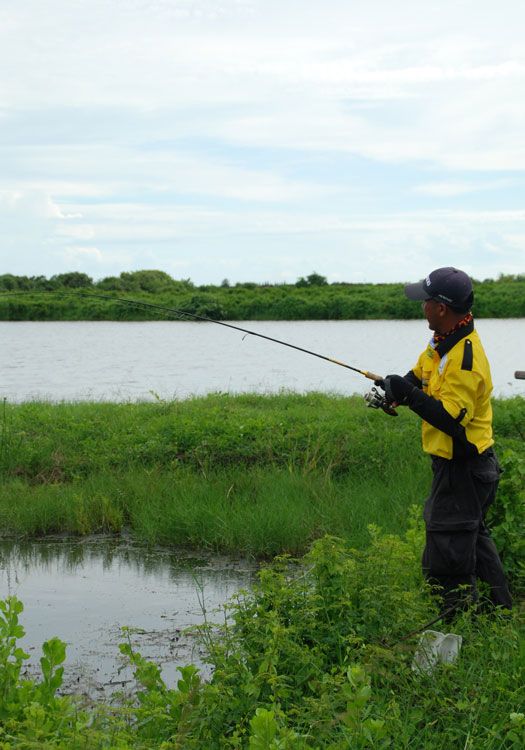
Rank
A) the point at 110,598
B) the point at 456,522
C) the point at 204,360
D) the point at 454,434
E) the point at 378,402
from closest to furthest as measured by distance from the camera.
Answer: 1. the point at 454,434
2. the point at 456,522
3. the point at 378,402
4. the point at 110,598
5. the point at 204,360

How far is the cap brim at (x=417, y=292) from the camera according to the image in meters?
4.04

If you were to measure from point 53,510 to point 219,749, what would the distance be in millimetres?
4863

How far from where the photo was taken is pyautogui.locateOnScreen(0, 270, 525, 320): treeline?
1350 inches

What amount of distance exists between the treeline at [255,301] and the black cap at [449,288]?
90.6ft

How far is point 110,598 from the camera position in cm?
575

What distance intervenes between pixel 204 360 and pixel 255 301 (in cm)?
1285

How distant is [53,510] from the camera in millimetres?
7387

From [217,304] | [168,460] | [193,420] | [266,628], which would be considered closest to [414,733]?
[266,628]

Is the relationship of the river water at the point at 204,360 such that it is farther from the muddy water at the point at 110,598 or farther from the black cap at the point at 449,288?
the black cap at the point at 449,288

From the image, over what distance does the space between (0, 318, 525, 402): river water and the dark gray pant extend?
887 cm

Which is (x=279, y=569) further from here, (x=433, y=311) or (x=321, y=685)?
(x=433, y=311)

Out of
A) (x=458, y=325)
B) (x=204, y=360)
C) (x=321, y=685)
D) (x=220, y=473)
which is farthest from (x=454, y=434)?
(x=204, y=360)

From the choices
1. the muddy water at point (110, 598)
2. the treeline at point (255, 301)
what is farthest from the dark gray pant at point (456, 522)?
the treeline at point (255, 301)

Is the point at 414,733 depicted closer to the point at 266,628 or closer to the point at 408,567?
the point at 266,628
